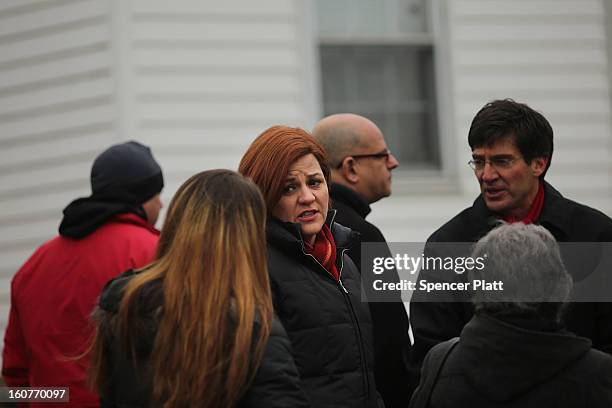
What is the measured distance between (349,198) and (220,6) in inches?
169

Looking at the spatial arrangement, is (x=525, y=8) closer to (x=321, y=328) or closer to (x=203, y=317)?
(x=321, y=328)

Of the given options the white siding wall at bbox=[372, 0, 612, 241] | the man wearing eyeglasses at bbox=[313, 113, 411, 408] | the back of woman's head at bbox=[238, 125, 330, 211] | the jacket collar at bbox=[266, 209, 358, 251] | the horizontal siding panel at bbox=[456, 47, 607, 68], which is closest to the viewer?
the jacket collar at bbox=[266, 209, 358, 251]

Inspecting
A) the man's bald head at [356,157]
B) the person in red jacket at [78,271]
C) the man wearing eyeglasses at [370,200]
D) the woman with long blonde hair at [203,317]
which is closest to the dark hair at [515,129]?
the man wearing eyeglasses at [370,200]

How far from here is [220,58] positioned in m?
9.27

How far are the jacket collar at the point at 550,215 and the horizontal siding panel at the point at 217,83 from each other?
4625 mm

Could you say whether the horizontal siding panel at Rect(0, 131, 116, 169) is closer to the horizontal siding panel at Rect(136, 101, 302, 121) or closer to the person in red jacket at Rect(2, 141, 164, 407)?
the horizontal siding panel at Rect(136, 101, 302, 121)

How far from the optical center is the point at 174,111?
360 inches

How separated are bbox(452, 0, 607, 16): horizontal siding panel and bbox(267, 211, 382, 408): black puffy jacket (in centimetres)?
618

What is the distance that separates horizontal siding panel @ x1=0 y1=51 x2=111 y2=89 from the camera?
30.3ft

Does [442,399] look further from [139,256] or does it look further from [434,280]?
[139,256]

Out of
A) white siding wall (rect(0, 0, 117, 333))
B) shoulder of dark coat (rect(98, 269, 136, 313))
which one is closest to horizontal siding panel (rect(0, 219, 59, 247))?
white siding wall (rect(0, 0, 117, 333))

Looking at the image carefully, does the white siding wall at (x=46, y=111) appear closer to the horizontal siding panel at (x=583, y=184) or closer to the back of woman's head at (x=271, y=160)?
the horizontal siding panel at (x=583, y=184)

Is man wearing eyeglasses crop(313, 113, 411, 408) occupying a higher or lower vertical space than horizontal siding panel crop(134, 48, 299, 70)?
lower

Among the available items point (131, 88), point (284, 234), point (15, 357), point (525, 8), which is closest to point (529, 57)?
point (525, 8)
